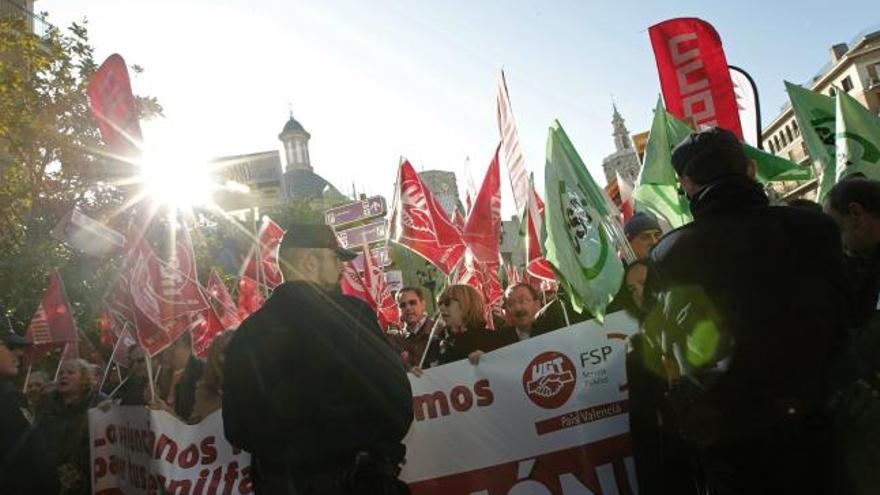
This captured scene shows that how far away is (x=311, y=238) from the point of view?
296 centimetres

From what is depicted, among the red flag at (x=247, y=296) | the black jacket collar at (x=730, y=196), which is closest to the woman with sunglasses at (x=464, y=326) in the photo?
the black jacket collar at (x=730, y=196)

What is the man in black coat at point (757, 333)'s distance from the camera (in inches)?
87.7

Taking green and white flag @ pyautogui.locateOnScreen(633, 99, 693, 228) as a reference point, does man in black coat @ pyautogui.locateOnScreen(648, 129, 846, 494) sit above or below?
below

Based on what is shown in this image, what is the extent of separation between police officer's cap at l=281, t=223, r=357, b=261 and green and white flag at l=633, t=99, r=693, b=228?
121 inches

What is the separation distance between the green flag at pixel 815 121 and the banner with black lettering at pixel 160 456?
5.47m

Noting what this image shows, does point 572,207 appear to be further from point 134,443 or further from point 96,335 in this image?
point 96,335

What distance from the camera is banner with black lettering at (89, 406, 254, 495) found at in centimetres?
448

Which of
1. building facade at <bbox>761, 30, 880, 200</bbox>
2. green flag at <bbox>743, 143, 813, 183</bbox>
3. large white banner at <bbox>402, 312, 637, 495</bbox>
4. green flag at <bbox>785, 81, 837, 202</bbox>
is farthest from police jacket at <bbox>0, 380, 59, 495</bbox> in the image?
building facade at <bbox>761, 30, 880, 200</bbox>

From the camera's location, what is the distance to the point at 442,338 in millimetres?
5465

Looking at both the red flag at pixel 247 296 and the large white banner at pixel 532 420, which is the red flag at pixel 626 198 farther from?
the red flag at pixel 247 296

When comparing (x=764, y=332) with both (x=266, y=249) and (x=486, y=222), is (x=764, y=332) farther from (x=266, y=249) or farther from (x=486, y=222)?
(x=266, y=249)

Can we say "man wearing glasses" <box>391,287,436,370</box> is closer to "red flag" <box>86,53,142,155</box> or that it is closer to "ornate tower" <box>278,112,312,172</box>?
"red flag" <box>86,53,142,155</box>

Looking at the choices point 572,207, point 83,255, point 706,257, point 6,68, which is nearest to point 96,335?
point 83,255

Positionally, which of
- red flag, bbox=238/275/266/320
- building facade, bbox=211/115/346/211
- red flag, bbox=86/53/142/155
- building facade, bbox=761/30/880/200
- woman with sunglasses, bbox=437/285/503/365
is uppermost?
building facade, bbox=211/115/346/211
